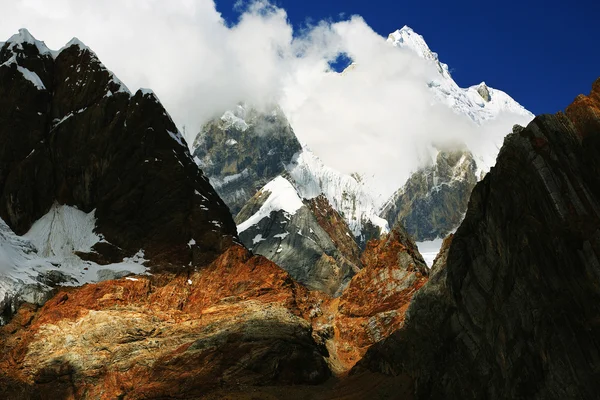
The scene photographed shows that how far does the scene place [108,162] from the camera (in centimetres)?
9175

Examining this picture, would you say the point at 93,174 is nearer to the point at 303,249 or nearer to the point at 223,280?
the point at 223,280

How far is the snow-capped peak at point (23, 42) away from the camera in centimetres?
9843

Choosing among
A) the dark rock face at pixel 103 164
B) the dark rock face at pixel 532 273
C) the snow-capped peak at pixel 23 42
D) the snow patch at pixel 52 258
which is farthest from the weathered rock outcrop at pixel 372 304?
the snow-capped peak at pixel 23 42

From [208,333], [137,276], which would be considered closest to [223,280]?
[137,276]

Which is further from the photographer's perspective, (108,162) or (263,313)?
(108,162)

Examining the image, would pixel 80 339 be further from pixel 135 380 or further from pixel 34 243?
pixel 34 243

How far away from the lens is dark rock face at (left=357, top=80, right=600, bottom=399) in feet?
109

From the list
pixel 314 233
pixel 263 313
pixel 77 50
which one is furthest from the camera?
pixel 314 233

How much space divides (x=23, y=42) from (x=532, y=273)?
286ft

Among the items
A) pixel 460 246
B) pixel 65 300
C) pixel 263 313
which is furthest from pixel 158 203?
pixel 460 246

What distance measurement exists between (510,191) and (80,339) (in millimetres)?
42660

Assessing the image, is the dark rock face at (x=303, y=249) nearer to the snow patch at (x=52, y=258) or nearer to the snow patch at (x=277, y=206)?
the snow patch at (x=277, y=206)

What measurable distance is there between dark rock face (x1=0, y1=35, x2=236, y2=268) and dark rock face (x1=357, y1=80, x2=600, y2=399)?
4710 centimetres

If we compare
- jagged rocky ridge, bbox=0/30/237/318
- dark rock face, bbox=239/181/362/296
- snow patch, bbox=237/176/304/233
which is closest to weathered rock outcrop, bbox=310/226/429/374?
jagged rocky ridge, bbox=0/30/237/318
